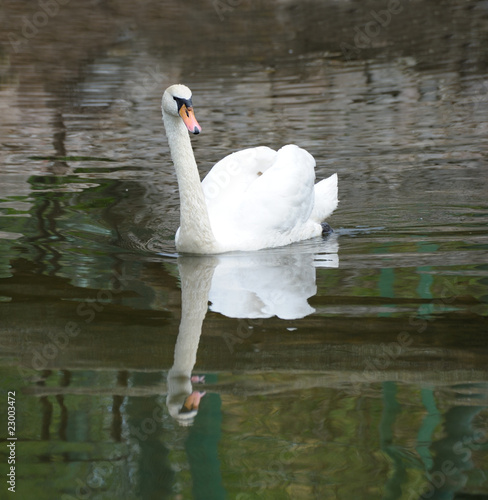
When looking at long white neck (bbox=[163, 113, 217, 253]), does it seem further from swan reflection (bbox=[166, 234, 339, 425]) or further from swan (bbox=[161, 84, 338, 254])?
swan reflection (bbox=[166, 234, 339, 425])

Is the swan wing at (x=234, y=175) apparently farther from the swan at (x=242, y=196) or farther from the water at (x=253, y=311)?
the water at (x=253, y=311)

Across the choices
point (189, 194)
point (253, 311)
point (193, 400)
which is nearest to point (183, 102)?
point (189, 194)

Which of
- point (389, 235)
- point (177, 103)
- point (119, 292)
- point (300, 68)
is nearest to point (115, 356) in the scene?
point (119, 292)

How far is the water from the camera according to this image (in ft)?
12.7

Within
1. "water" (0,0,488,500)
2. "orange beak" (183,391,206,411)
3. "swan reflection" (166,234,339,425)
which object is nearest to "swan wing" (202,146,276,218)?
"water" (0,0,488,500)

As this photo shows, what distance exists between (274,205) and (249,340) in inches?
95.6

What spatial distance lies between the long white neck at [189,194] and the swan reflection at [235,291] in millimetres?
155

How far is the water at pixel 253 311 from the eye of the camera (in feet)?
12.7

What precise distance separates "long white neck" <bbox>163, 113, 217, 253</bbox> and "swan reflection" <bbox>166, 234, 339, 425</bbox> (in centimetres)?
16

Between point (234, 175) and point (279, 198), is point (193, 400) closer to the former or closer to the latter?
point (279, 198)

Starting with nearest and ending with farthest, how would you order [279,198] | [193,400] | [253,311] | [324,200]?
1. [193,400]
2. [253,311]
3. [279,198]
4. [324,200]

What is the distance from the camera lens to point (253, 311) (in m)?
5.67

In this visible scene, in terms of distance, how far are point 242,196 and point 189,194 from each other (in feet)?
2.45

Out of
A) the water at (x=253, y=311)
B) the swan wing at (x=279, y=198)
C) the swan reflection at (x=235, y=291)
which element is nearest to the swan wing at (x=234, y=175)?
the swan wing at (x=279, y=198)
